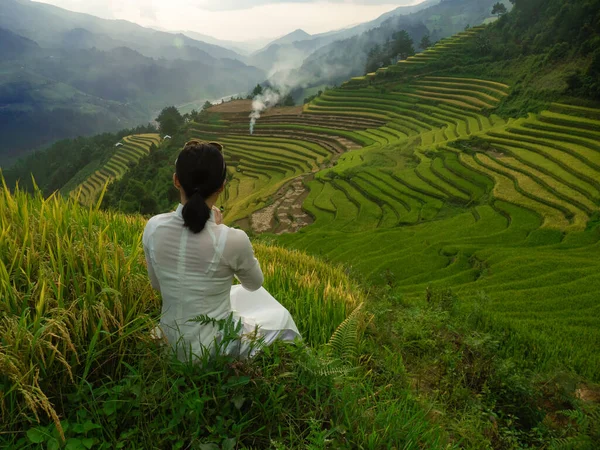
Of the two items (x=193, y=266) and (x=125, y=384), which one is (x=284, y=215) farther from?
(x=125, y=384)

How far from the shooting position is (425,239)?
12.2 meters

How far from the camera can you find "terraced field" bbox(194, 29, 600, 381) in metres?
6.34

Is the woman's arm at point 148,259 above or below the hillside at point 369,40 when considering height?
below

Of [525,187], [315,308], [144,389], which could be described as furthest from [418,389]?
[525,187]

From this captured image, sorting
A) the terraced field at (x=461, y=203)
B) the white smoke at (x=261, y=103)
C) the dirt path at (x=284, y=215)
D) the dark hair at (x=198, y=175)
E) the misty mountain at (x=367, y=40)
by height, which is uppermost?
the misty mountain at (x=367, y=40)

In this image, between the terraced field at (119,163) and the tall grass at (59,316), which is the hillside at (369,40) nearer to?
the terraced field at (119,163)

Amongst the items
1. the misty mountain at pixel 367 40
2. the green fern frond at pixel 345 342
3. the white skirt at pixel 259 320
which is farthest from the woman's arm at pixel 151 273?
the misty mountain at pixel 367 40

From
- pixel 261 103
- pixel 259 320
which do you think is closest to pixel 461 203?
pixel 259 320

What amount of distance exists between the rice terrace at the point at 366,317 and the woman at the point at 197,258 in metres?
0.09

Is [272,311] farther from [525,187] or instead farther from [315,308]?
[525,187]

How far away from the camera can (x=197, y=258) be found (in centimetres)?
185

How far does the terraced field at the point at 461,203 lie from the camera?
20.8 ft

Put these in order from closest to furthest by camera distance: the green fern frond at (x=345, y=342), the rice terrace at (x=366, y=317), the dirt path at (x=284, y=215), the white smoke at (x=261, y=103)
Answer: the rice terrace at (x=366, y=317) → the green fern frond at (x=345, y=342) → the dirt path at (x=284, y=215) → the white smoke at (x=261, y=103)

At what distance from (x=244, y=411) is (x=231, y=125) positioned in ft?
158
